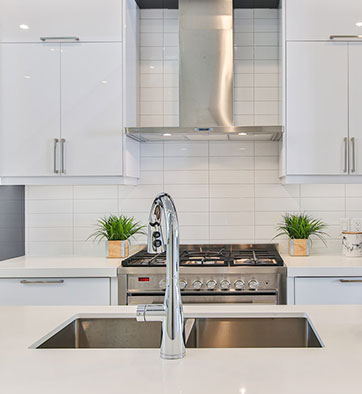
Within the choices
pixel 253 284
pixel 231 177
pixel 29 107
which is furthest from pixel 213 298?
pixel 29 107

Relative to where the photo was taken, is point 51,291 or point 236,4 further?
point 236,4

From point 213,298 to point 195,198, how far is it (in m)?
0.91

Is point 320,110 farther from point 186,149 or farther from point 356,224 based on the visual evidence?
point 186,149

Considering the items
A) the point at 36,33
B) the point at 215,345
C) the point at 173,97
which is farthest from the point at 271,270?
the point at 36,33

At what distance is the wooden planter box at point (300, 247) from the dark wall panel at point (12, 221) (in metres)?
1.97

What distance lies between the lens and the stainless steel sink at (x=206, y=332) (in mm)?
1571

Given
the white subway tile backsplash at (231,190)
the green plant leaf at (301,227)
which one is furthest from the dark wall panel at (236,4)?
the green plant leaf at (301,227)

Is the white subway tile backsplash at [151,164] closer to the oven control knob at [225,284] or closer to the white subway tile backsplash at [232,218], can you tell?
the white subway tile backsplash at [232,218]

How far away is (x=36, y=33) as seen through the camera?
294cm

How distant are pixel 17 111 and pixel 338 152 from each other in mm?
2120

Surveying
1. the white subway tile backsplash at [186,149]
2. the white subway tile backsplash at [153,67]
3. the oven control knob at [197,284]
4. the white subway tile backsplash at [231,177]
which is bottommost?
the oven control knob at [197,284]

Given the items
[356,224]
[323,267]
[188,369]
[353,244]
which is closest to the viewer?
[188,369]

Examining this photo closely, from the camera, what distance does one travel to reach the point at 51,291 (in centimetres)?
270

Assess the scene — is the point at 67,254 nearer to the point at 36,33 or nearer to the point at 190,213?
the point at 190,213
